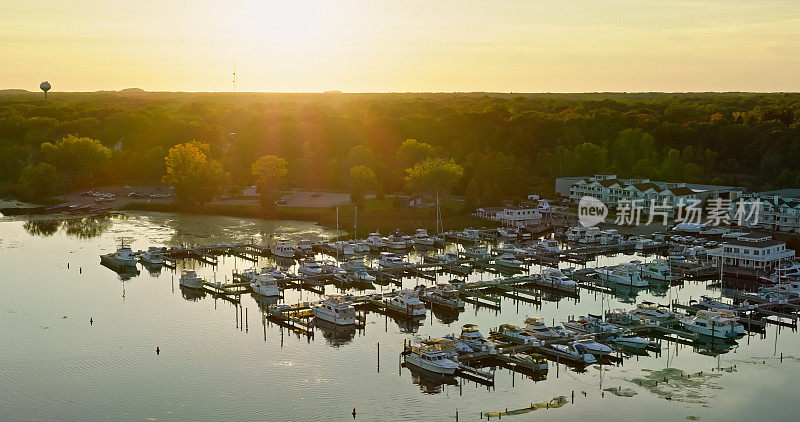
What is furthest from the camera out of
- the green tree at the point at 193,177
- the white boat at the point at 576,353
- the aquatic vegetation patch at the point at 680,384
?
the green tree at the point at 193,177

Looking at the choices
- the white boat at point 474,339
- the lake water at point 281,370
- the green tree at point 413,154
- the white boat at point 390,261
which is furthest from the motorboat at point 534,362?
the green tree at point 413,154

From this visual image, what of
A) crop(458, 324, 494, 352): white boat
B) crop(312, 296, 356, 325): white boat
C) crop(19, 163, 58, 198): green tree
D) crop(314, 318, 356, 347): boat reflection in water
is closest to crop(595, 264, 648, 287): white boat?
crop(458, 324, 494, 352): white boat

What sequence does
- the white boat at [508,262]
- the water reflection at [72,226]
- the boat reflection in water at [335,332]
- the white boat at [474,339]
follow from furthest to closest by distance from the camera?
the water reflection at [72,226] → the white boat at [508,262] → the boat reflection in water at [335,332] → the white boat at [474,339]

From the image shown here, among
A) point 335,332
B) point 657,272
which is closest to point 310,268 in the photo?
point 335,332

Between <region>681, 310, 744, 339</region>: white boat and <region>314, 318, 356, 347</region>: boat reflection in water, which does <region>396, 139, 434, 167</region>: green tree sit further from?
<region>681, 310, 744, 339</region>: white boat

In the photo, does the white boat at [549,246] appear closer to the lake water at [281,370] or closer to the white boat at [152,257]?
the lake water at [281,370]

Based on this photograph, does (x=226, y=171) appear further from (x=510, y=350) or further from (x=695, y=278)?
(x=510, y=350)
